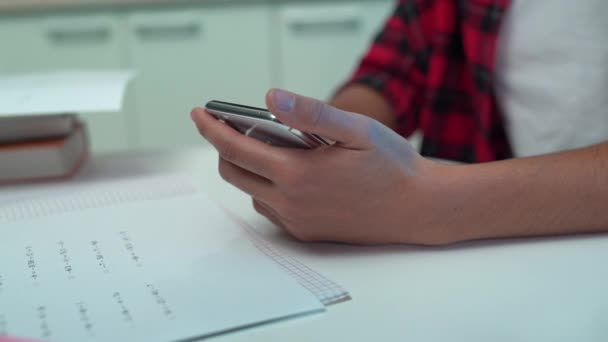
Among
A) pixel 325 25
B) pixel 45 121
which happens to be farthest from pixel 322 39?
pixel 45 121

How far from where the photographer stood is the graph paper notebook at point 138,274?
0.95ft

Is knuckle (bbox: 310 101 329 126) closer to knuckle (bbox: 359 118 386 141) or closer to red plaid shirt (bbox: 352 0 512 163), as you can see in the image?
knuckle (bbox: 359 118 386 141)

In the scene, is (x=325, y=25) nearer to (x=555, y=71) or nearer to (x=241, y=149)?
(x=555, y=71)

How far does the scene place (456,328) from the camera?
292mm

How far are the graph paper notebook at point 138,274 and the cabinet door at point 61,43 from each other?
40.7 inches

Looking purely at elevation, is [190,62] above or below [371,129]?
below

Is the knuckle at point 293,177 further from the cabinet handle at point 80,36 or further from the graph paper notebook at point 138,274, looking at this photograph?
the cabinet handle at point 80,36

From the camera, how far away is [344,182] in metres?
0.37

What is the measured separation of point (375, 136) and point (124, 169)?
1.16ft

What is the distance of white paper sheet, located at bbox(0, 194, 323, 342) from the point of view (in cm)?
29

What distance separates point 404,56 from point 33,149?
0.48 m

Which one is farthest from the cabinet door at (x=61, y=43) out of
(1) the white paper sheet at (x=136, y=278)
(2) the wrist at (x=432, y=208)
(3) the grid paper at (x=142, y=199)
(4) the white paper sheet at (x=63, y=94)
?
(2) the wrist at (x=432, y=208)

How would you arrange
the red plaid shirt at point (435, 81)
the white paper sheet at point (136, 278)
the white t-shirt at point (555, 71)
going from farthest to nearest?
the red plaid shirt at point (435, 81)
the white t-shirt at point (555, 71)
the white paper sheet at point (136, 278)

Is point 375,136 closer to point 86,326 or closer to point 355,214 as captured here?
point 355,214
